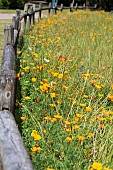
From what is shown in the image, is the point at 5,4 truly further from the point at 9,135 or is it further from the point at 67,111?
the point at 9,135

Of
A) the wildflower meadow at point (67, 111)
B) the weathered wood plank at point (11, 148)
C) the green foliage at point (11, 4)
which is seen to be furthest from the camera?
the green foliage at point (11, 4)

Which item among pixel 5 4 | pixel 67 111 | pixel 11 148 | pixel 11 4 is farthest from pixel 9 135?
pixel 11 4

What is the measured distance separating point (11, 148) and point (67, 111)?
1.64m

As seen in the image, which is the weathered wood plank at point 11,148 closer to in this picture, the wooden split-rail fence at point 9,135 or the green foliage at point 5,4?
the wooden split-rail fence at point 9,135

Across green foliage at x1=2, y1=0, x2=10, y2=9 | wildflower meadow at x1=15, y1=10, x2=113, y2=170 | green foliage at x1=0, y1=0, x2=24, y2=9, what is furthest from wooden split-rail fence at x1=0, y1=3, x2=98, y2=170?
green foliage at x1=2, y1=0, x2=10, y2=9

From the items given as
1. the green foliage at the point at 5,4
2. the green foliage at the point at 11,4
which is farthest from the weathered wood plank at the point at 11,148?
the green foliage at the point at 5,4

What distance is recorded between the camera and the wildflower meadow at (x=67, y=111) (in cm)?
263

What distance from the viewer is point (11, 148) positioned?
2049 millimetres

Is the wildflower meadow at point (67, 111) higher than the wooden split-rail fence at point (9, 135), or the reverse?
the wooden split-rail fence at point (9, 135)

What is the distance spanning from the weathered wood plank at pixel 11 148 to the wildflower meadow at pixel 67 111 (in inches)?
7.4

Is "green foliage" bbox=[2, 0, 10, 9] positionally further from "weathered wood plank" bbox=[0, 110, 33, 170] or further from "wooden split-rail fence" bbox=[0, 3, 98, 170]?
"weathered wood plank" bbox=[0, 110, 33, 170]

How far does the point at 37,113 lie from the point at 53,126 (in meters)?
0.49

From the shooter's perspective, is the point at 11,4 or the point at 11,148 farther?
the point at 11,4

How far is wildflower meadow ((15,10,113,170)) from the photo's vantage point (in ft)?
8.64
